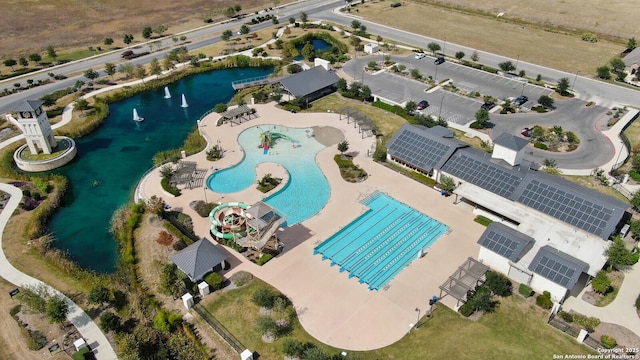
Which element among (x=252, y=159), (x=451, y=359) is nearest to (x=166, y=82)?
(x=252, y=159)

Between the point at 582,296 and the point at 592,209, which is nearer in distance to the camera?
the point at 582,296

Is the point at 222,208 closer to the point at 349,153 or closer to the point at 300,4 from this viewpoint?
the point at 349,153

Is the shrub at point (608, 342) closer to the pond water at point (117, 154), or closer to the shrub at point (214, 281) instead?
the shrub at point (214, 281)

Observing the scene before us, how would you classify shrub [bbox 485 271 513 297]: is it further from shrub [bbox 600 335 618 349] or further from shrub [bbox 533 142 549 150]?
shrub [bbox 533 142 549 150]

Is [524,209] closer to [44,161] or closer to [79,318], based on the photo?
[79,318]

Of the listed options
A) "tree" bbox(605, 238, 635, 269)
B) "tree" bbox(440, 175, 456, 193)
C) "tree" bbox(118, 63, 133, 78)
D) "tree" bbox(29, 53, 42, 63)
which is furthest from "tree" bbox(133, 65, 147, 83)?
"tree" bbox(605, 238, 635, 269)

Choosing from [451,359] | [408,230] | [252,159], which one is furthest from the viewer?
[252,159]

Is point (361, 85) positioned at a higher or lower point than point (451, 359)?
higher
